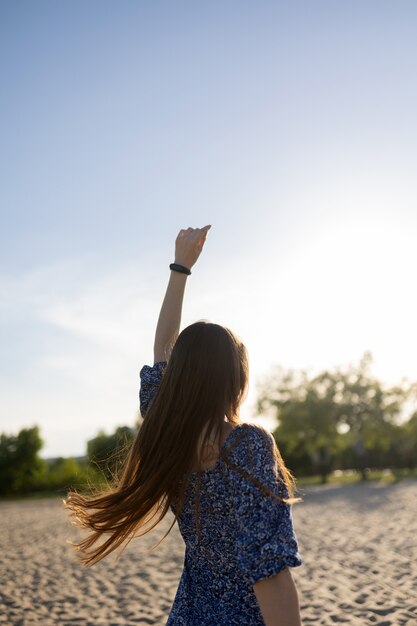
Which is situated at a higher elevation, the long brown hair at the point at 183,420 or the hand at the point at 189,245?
the hand at the point at 189,245

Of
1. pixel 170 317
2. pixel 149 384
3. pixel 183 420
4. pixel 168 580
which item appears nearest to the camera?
pixel 183 420

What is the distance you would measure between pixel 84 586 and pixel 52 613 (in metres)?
1.93

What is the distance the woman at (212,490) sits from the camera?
1.74m

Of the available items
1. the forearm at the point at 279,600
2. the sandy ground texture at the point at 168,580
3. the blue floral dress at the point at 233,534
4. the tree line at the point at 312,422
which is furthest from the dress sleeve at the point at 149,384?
the tree line at the point at 312,422

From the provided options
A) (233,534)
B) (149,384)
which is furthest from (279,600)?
(149,384)

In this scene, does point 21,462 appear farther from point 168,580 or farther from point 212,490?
point 212,490

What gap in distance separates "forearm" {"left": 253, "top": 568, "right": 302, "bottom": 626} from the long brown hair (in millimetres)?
260

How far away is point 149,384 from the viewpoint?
2320 mm

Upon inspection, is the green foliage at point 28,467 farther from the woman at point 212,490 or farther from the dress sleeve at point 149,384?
the woman at point 212,490

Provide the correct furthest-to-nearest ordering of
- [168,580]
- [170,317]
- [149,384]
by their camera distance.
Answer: [168,580] < [170,317] < [149,384]

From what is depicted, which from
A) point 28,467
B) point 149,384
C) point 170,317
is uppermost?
point 28,467

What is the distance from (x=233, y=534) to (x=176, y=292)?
0.99 m

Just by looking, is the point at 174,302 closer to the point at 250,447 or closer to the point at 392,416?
the point at 250,447

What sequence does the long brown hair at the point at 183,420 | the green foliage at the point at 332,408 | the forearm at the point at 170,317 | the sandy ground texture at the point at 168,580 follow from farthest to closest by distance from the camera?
the green foliage at the point at 332,408 → the sandy ground texture at the point at 168,580 → the forearm at the point at 170,317 → the long brown hair at the point at 183,420
